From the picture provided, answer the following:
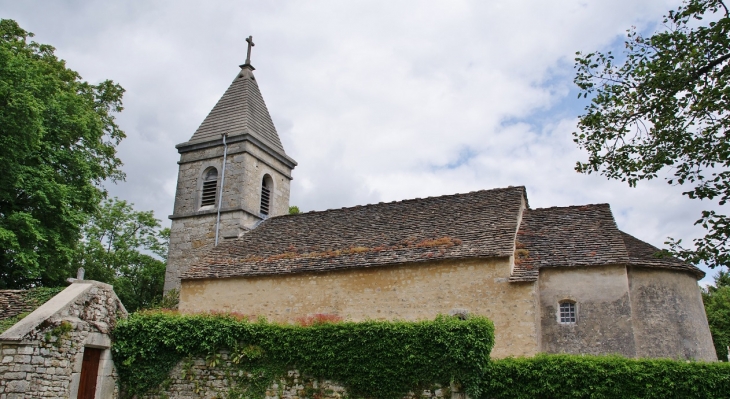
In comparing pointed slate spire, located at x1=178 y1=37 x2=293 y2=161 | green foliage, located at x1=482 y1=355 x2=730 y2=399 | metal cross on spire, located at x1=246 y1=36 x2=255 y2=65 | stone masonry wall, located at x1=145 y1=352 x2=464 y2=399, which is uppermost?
metal cross on spire, located at x1=246 y1=36 x2=255 y2=65

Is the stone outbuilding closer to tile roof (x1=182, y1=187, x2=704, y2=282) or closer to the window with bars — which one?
tile roof (x1=182, y1=187, x2=704, y2=282)

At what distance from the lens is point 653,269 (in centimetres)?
1576

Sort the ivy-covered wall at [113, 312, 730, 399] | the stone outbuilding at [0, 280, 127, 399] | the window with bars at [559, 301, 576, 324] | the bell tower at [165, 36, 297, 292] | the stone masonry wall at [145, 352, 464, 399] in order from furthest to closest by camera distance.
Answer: the bell tower at [165, 36, 297, 292] → the window with bars at [559, 301, 576, 324] → the stone masonry wall at [145, 352, 464, 399] → the stone outbuilding at [0, 280, 127, 399] → the ivy-covered wall at [113, 312, 730, 399]

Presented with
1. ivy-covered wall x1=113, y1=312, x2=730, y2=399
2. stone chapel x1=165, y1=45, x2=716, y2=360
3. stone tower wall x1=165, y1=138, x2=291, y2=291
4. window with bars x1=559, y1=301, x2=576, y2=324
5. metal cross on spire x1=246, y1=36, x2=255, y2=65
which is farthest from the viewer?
metal cross on spire x1=246, y1=36, x2=255, y2=65

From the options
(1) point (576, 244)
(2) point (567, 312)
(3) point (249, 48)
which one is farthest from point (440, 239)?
(3) point (249, 48)

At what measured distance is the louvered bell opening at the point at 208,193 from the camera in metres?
24.9

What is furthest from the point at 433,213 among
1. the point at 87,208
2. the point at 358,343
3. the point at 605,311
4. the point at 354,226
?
the point at 87,208

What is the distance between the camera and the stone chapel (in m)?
15.2

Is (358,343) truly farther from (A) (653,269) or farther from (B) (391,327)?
(A) (653,269)

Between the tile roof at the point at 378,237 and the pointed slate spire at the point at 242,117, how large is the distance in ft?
16.5

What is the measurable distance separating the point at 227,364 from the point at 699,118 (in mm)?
11355

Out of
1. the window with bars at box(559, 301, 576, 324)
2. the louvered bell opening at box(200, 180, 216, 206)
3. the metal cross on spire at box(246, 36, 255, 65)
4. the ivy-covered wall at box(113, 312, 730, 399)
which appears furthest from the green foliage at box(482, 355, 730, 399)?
the metal cross on spire at box(246, 36, 255, 65)

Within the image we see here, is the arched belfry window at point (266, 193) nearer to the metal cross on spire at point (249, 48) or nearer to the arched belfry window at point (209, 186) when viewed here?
the arched belfry window at point (209, 186)

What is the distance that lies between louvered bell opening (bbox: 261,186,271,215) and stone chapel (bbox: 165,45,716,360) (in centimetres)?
169
